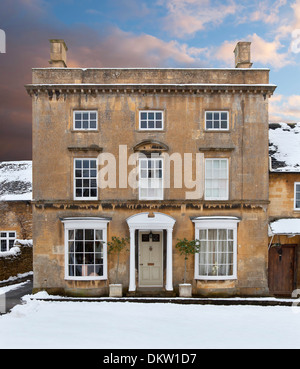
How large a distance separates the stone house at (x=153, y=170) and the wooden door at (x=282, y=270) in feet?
3.88

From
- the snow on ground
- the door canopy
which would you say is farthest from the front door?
the snow on ground

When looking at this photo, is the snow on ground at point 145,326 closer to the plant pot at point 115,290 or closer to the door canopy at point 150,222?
the plant pot at point 115,290

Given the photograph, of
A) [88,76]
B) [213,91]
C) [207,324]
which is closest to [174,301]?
[207,324]

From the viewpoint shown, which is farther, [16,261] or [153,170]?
[16,261]

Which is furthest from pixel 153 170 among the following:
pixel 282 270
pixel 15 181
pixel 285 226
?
pixel 15 181

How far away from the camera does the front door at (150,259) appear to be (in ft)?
47.6

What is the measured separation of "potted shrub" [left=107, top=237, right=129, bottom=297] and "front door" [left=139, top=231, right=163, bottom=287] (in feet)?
3.37

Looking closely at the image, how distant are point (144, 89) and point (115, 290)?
30.3ft

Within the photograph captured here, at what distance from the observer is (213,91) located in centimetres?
1436

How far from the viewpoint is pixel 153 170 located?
14383 mm

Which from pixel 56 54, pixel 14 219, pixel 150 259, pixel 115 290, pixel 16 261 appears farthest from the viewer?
pixel 14 219

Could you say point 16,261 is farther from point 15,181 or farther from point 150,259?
point 150,259

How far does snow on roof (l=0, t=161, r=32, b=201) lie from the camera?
22.5 meters

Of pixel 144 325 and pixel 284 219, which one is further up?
pixel 284 219
